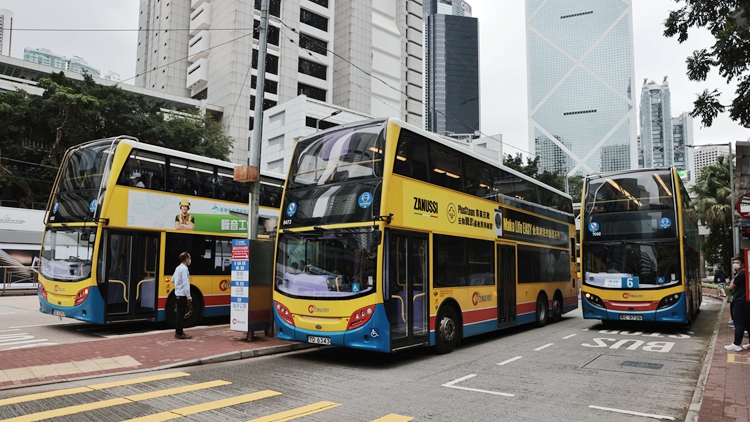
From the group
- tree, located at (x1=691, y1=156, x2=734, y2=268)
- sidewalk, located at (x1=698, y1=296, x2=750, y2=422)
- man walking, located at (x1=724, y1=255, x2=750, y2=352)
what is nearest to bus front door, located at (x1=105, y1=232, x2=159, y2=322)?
sidewalk, located at (x1=698, y1=296, x2=750, y2=422)

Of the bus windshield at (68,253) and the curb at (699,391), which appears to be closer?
the curb at (699,391)

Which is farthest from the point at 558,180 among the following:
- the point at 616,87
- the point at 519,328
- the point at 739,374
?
the point at 616,87

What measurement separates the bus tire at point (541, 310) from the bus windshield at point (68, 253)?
11709 millimetres

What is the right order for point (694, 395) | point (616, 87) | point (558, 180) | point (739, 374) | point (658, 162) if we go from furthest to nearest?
point (616, 87) < point (658, 162) < point (558, 180) < point (739, 374) < point (694, 395)

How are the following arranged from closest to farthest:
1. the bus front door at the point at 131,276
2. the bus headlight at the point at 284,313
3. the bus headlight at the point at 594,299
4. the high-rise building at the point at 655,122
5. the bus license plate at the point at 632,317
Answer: the bus headlight at the point at 284,313 < the bus front door at the point at 131,276 < the bus license plate at the point at 632,317 < the bus headlight at the point at 594,299 < the high-rise building at the point at 655,122

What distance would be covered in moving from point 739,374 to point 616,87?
147 metres

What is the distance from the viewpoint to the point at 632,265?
1400cm

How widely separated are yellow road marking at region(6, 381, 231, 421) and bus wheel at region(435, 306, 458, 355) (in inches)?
167

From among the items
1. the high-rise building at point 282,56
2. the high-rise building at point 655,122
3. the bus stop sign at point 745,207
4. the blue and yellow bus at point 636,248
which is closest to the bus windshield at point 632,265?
the blue and yellow bus at point 636,248

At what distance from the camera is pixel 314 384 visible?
305 inches

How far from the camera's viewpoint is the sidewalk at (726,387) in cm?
602

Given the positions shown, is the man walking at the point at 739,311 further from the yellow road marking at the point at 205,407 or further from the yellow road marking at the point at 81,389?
the yellow road marking at the point at 81,389

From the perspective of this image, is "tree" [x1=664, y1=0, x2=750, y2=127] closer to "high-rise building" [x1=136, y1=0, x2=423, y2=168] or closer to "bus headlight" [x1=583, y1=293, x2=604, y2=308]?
"bus headlight" [x1=583, y1=293, x2=604, y2=308]

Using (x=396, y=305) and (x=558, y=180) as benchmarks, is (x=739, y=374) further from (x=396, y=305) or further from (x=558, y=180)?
(x=558, y=180)
